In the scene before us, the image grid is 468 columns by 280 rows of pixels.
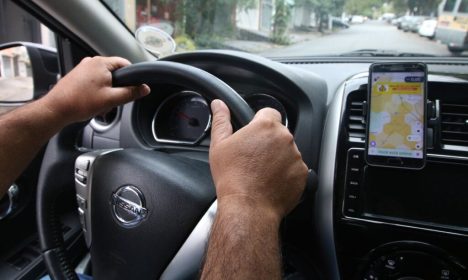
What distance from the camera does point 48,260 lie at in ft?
4.63

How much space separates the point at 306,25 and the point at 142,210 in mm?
1512

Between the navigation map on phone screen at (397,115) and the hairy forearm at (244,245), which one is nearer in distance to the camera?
the hairy forearm at (244,245)

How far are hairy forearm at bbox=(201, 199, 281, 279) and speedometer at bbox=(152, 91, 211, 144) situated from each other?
1.02 m

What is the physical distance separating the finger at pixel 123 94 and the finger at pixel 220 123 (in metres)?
0.36

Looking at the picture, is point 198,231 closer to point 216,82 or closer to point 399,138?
point 216,82

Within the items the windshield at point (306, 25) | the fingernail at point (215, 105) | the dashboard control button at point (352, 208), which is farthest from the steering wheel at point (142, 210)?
the windshield at point (306, 25)

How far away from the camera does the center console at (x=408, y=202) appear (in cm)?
131

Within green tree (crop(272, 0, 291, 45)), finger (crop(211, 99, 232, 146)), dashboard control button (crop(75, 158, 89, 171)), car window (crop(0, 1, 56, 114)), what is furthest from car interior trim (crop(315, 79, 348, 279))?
car window (crop(0, 1, 56, 114))

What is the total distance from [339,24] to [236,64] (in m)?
0.83

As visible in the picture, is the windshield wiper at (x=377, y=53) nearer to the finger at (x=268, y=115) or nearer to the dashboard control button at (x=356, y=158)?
the dashboard control button at (x=356, y=158)

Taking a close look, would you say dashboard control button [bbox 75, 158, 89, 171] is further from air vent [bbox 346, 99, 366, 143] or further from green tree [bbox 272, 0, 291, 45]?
green tree [bbox 272, 0, 291, 45]

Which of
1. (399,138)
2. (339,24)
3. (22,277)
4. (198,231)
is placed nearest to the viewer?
(198,231)

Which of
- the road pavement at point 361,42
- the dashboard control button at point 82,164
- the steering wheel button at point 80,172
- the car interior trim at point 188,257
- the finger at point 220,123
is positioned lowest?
the car interior trim at point 188,257

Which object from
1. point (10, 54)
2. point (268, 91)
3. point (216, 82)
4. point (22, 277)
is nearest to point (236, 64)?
point (268, 91)
